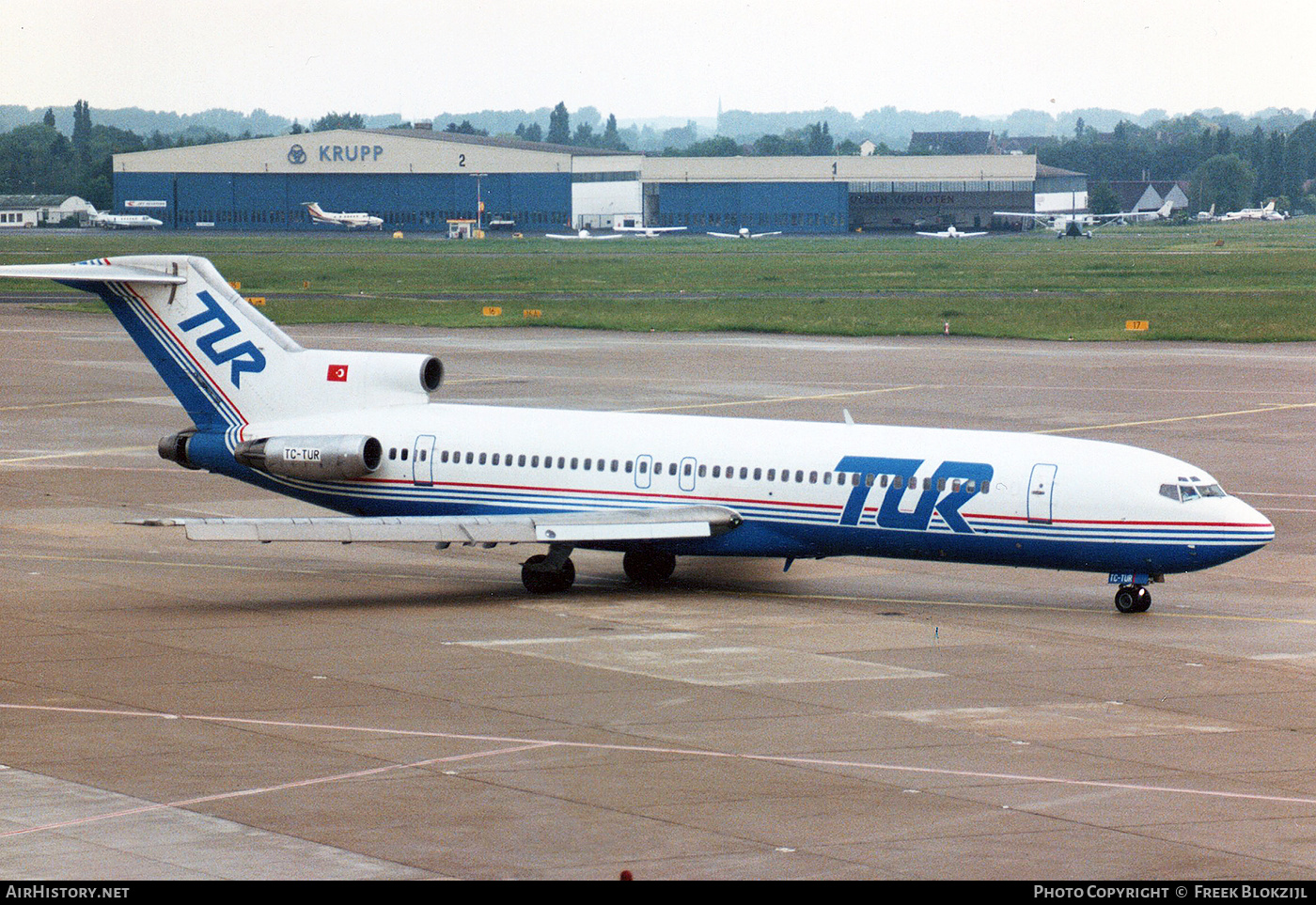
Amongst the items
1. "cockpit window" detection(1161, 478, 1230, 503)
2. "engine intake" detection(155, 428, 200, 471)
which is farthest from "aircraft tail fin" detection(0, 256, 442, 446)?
Answer: "cockpit window" detection(1161, 478, 1230, 503)

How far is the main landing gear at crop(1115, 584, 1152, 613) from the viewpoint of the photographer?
33.8m

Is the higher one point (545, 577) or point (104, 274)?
point (104, 274)

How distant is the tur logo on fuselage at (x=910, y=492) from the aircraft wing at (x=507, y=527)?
247cm

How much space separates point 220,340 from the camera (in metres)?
39.5

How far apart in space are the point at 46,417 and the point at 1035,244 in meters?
140

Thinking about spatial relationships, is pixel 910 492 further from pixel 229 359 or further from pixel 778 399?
pixel 778 399

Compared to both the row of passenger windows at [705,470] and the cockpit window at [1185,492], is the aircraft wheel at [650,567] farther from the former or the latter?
the cockpit window at [1185,492]

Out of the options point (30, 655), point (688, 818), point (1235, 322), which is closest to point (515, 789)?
point (688, 818)

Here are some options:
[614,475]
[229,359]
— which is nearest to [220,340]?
[229,359]

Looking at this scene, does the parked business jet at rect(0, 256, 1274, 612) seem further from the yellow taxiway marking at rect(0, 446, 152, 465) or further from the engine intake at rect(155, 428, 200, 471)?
the yellow taxiway marking at rect(0, 446, 152, 465)

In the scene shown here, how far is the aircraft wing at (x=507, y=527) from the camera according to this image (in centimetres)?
3362

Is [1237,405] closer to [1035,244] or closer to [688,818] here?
[688,818]

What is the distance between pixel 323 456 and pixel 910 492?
39.8 ft

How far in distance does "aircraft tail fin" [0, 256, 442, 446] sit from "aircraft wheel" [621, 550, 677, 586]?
6056 mm
